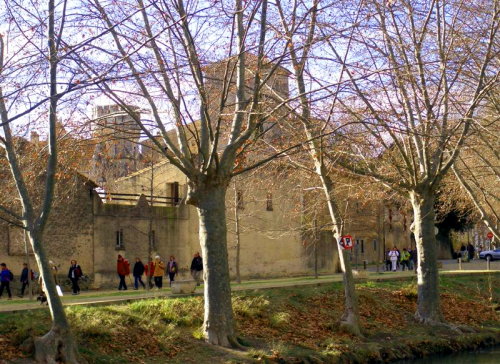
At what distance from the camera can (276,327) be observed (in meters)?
21.0

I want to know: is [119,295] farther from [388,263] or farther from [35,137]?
[388,263]

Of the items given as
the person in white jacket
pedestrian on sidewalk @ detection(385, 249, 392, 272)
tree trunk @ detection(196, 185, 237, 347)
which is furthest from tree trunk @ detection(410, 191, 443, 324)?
pedestrian on sidewalk @ detection(385, 249, 392, 272)

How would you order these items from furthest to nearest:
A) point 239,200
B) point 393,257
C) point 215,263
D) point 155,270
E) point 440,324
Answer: point 393,257 < point 239,200 < point 155,270 < point 440,324 < point 215,263

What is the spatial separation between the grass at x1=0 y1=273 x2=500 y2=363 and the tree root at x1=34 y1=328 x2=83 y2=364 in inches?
25.3

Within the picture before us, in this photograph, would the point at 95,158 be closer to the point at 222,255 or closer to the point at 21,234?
the point at 222,255

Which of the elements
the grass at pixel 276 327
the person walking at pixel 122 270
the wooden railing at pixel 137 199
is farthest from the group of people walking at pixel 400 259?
the person walking at pixel 122 270

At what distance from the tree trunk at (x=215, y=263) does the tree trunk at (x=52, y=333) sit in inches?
151

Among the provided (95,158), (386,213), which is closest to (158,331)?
(95,158)

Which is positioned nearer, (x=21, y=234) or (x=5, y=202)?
(x=5, y=202)

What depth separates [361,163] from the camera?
22531mm

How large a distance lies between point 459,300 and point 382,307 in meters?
4.86

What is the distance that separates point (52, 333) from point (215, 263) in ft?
14.1

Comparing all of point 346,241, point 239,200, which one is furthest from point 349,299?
point 239,200

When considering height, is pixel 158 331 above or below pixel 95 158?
below
